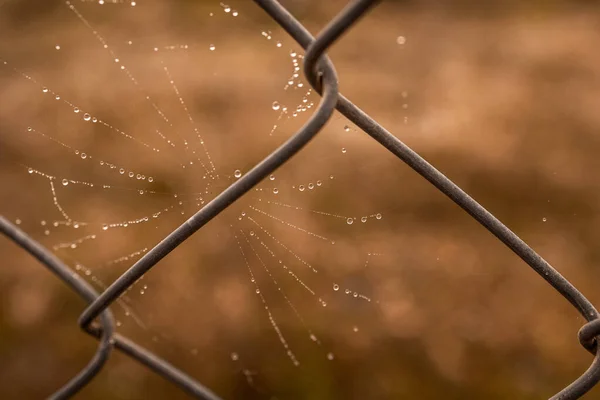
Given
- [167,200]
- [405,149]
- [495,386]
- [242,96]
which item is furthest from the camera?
[242,96]

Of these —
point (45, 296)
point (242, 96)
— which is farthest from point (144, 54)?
point (45, 296)

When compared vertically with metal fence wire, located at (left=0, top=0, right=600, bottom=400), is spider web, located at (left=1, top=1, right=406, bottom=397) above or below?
below

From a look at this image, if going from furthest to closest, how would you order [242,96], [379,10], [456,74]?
[379,10] < [456,74] < [242,96]

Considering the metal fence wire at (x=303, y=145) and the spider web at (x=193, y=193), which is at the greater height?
the metal fence wire at (x=303, y=145)

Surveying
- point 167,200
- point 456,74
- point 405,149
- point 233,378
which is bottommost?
point 233,378

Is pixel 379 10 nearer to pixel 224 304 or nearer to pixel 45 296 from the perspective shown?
pixel 224 304

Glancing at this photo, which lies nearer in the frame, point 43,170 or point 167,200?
point 167,200

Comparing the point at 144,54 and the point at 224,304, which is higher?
the point at 144,54

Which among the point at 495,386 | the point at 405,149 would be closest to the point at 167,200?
the point at 495,386

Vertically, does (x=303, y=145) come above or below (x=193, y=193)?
above

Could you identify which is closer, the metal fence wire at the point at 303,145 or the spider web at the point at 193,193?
the metal fence wire at the point at 303,145

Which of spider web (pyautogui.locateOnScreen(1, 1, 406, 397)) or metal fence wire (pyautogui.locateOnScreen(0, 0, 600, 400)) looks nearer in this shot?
metal fence wire (pyautogui.locateOnScreen(0, 0, 600, 400))
